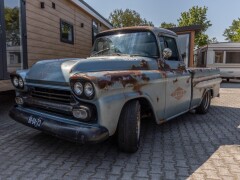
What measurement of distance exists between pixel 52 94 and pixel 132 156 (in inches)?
53.9

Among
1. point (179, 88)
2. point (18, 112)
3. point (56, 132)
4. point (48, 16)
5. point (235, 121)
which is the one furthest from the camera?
point (48, 16)

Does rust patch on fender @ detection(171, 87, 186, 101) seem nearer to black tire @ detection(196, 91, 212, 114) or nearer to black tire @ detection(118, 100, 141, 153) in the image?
black tire @ detection(118, 100, 141, 153)

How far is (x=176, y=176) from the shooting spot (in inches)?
115

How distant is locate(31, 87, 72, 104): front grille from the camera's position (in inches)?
127

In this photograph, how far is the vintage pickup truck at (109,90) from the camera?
294 centimetres

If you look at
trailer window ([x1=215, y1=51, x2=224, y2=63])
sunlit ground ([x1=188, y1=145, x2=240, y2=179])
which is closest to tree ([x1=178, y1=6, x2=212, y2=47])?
trailer window ([x1=215, y1=51, x2=224, y2=63])

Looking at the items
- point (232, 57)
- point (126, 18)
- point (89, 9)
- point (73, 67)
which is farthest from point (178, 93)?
point (126, 18)

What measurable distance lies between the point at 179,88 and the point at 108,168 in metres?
2.15

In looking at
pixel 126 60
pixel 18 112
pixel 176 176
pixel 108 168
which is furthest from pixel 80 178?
pixel 126 60

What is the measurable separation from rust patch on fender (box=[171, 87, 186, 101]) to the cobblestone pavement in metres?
→ 0.66

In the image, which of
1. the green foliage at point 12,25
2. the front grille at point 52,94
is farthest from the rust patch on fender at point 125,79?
the green foliage at point 12,25

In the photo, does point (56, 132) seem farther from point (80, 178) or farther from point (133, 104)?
point (133, 104)

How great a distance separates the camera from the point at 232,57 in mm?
16656

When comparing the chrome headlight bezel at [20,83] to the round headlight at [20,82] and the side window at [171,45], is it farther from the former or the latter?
the side window at [171,45]
